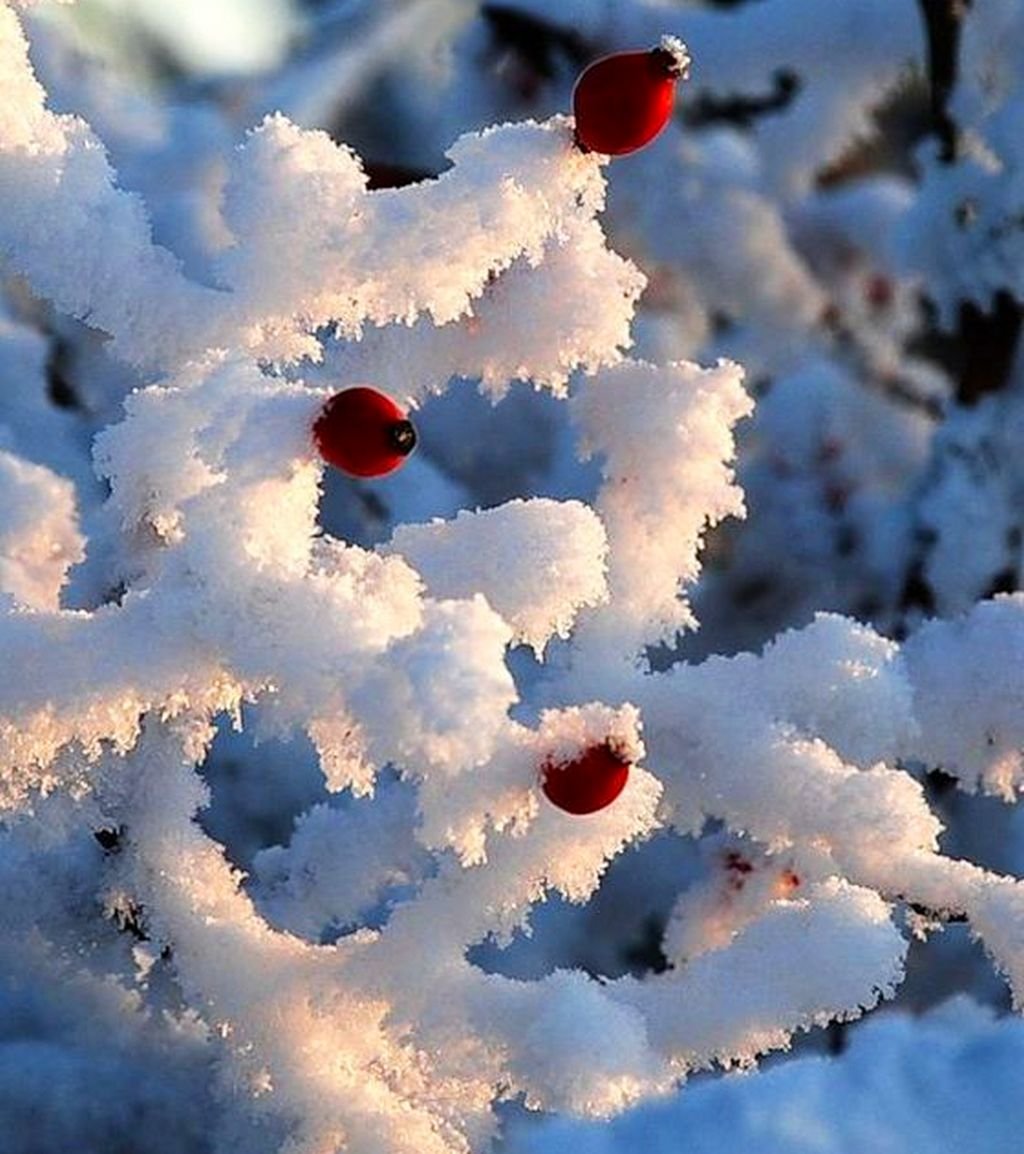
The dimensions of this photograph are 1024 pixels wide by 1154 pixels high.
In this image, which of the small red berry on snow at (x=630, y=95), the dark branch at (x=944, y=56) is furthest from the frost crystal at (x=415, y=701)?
the dark branch at (x=944, y=56)

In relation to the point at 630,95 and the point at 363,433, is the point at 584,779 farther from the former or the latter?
the point at 630,95

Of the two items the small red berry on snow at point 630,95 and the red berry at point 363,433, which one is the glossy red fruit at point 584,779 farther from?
the small red berry on snow at point 630,95

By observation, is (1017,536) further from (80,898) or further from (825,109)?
(80,898)

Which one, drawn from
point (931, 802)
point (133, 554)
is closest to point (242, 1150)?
point (133, 554)

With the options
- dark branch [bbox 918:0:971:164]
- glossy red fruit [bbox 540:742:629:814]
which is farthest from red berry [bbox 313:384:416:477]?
dark branch [bbox 918:0:971:164]

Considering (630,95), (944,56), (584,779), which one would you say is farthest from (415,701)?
(944,56)

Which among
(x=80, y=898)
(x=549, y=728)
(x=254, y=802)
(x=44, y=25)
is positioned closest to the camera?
(x=549, y=728)

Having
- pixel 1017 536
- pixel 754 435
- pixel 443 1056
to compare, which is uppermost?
pixel 754 435
